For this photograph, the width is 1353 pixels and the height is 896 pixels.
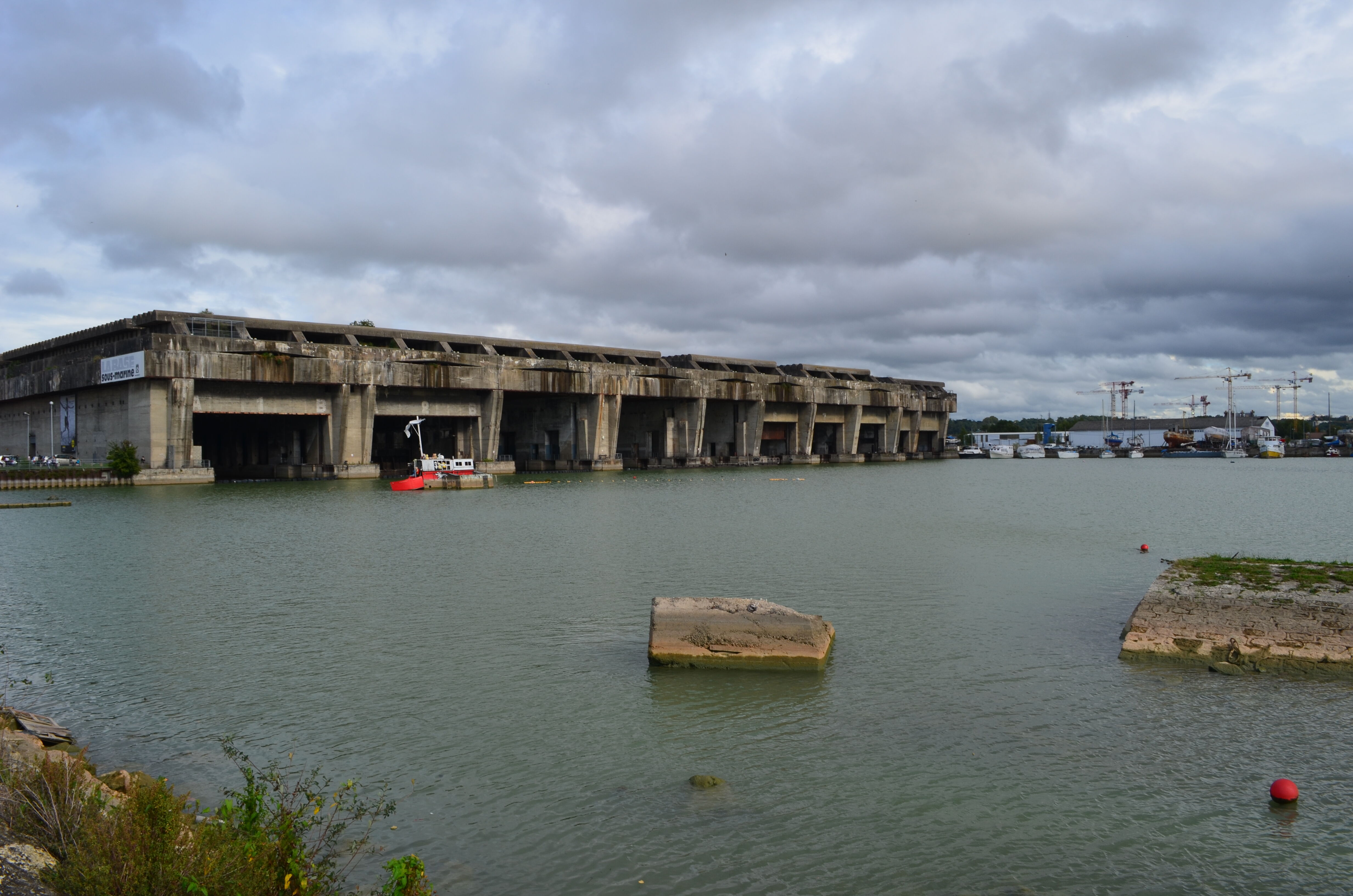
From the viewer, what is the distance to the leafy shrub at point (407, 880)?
250 inches

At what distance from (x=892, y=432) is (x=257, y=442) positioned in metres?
77.6

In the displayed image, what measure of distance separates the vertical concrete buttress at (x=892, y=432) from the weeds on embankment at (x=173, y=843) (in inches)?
4619

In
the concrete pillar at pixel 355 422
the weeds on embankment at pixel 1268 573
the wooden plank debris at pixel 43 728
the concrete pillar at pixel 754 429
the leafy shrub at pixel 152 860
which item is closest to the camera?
the leafy shrub at pixel 152 860

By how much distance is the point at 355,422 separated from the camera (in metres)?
68.2

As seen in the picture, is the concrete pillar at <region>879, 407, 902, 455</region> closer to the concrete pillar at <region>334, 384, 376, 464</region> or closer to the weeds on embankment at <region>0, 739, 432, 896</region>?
the concrete pillar at <region>334, 384, 376, 464</region>

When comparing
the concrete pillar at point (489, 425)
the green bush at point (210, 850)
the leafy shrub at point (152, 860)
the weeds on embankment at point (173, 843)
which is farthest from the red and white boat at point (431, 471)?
the leafy shrub at point (152, 860)

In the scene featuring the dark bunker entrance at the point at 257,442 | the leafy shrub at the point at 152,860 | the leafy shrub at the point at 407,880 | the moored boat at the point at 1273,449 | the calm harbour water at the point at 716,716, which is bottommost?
the calm harbour water at the point at 716,716

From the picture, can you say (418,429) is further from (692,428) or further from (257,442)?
(692,428)

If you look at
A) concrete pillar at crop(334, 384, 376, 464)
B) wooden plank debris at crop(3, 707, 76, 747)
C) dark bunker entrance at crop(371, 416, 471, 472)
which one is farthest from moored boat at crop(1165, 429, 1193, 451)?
wooden plank debris at crop(3, 707, 76, 747)

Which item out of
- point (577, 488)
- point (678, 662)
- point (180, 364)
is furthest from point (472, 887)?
point (180, 364)

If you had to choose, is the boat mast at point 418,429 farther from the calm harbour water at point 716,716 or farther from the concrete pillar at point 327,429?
the calm harbour water at point 716,716

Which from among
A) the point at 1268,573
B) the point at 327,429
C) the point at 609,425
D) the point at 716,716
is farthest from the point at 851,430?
the point at 716,716

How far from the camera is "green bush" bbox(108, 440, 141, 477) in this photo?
58.1 m

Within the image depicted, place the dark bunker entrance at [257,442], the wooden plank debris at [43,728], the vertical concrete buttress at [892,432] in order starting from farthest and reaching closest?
the vertical concrete buttress at [892,432] → the dark bunker entrance at [257,442] → the wooden plank debris at [43,728]
